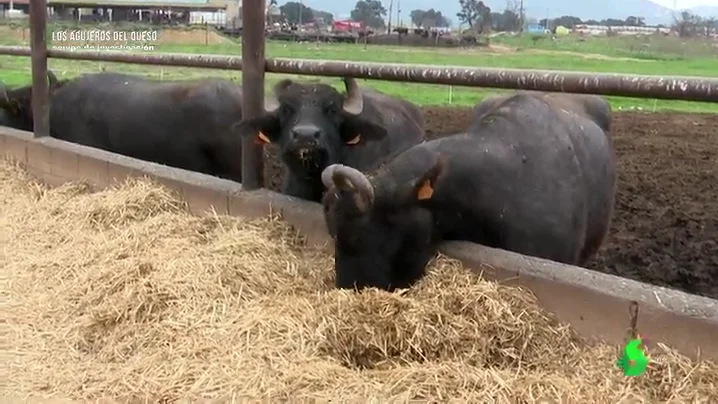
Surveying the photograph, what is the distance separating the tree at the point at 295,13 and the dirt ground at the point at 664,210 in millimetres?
28243

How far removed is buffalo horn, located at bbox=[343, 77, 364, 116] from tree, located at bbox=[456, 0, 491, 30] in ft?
157

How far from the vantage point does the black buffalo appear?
912cm

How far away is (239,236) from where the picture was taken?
5.64m

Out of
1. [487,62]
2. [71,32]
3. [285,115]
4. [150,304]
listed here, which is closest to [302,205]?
[285,115]

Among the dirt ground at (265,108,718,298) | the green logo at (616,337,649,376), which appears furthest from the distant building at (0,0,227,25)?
the green logo at (616,337,649,376)

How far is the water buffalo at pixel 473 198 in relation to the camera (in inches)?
189

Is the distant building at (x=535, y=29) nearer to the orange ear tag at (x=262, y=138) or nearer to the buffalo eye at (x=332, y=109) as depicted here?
the buffalo eye at (x=332, y=109)

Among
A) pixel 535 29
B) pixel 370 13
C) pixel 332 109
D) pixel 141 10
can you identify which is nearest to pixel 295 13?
pixel 370 13

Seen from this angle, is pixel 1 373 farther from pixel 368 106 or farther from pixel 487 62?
pixel 487 62

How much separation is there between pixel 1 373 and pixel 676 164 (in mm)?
9003

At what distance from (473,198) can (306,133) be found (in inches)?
60.7

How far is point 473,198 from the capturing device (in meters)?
5.20

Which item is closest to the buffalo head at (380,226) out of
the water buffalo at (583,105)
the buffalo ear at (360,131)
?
the buffalo ear at (360,131)

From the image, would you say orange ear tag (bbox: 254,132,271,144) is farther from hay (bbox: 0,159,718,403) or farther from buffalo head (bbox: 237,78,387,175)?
hay (bbox: 0,159,718,403)
